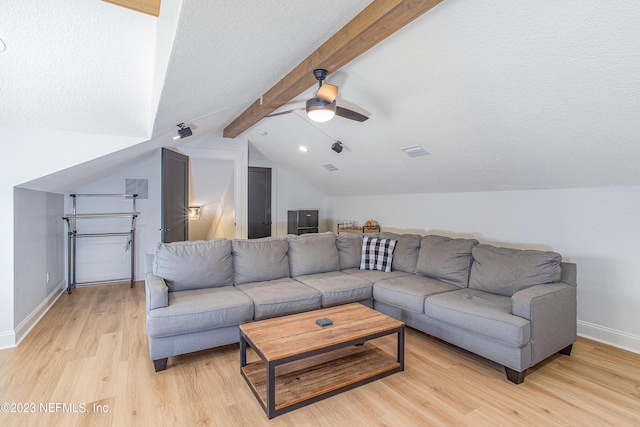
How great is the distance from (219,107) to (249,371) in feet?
8.34

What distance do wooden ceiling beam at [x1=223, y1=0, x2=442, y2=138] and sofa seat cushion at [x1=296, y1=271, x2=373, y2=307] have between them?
1.93 m

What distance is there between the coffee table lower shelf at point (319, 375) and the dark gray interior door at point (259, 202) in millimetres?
4243

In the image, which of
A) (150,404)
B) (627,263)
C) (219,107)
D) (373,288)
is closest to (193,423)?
(150,404)

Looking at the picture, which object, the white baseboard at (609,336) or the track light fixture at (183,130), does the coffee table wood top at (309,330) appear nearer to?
the white baseboard at (609,336)

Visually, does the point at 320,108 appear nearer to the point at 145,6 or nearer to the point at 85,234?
the point at 145,6

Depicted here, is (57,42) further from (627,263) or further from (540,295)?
(627,263)

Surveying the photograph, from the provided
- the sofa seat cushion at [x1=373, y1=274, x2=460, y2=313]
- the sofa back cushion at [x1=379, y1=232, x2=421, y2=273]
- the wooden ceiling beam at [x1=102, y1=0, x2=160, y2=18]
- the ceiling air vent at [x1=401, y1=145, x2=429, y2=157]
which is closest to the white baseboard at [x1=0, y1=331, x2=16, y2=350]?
the wooden ceiling beam at [x1=102, y1=0, x2=160, y2=18]

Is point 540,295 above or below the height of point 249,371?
above

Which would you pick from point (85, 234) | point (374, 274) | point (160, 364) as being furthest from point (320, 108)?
point (85, 234)

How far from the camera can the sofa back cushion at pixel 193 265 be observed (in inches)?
119

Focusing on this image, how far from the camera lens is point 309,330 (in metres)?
2.34

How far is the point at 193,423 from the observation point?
75.6 inches

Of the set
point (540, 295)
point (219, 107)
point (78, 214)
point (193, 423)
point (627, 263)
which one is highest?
point (219, 107)

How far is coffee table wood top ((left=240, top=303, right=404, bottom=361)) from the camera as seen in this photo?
208cm
